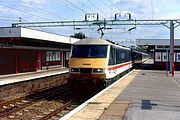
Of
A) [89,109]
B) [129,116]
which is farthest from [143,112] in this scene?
[89,109]

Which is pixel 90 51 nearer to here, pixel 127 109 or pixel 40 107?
pixel 40 107

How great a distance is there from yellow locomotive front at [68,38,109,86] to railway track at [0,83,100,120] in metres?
1.15

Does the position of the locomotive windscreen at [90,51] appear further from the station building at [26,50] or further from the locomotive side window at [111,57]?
the station building at [26,50]

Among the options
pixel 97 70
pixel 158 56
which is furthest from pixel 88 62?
pixel 158 56

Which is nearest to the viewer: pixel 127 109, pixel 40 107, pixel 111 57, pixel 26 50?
pixel 127 109

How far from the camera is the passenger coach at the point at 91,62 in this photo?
51.4 ft

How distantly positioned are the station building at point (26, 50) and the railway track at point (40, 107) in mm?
9787

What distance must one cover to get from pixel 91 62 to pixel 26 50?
17046 mm

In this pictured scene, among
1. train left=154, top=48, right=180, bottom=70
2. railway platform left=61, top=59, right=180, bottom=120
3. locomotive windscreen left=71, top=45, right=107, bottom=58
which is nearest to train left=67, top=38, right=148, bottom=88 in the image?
locomotive windscreen left=71, top=45, right=107, bottom=58

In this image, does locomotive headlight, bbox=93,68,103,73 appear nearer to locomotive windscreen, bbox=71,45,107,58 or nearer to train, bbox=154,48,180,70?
locomotive windscreen, bbox=71,45,107,58

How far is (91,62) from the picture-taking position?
52.4 ft

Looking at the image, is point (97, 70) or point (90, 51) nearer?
point (97, 70)

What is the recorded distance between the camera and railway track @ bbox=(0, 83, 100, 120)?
38.7 feet

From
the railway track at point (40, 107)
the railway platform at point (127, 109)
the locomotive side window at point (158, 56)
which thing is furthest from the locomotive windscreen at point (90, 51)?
the locomotive side window at point (158, 56)
